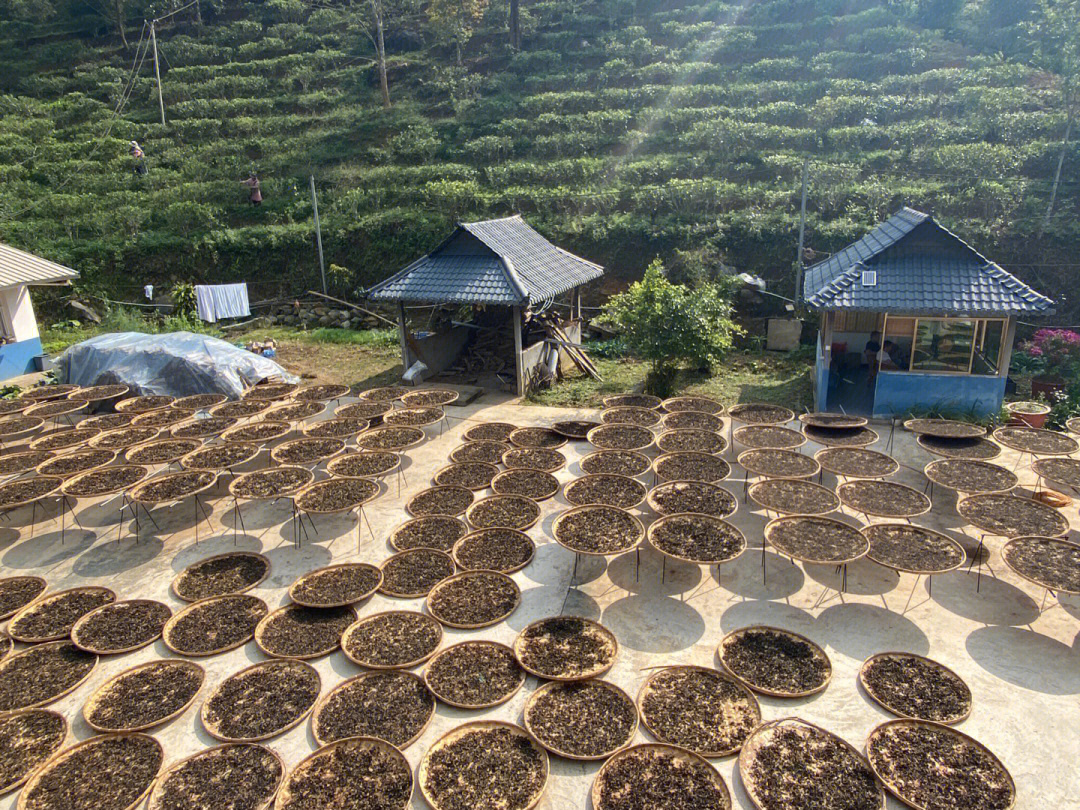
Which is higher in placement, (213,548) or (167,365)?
(167,365)

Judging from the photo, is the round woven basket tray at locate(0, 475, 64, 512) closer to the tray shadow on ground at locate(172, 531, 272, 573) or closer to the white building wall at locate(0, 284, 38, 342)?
the tray shadow on ground at locate(172, 531, 272, 573)

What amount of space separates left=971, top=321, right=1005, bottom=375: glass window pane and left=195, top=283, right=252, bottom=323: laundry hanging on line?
66.6 ft

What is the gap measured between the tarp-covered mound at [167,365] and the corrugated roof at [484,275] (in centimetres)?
338

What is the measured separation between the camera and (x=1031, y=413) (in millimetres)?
11938

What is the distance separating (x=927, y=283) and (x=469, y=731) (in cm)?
1134

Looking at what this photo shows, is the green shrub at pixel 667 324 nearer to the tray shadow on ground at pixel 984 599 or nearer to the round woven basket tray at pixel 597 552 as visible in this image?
the round woven basket tray at pixel 597 552

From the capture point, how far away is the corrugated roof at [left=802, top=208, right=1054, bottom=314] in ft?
38.6

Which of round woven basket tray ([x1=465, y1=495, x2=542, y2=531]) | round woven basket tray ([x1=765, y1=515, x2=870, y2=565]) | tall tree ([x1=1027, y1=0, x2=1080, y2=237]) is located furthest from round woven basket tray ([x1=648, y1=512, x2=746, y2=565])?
tall tree ([x1=1027, y1=0, x2=1080, y2=237])

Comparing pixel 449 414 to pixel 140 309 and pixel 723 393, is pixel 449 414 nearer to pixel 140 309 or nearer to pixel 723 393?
pixel 723 393

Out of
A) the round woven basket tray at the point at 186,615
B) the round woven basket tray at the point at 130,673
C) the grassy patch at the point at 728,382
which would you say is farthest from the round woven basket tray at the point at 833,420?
the round woven basket tray at the point at 130,673

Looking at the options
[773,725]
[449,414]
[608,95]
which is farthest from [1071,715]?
[608,95]

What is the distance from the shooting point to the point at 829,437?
11.1 metres

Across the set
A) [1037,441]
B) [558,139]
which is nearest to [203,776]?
[1037,441]

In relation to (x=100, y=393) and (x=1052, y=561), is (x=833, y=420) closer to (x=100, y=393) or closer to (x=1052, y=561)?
(x=1052, y=561)
